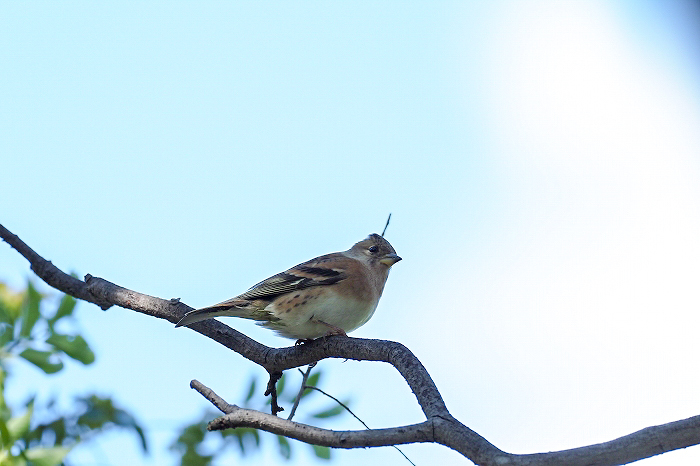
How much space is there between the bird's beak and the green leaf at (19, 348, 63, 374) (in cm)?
295

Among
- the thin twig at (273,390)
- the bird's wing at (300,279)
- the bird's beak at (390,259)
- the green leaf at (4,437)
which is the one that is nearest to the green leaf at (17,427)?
the green leaf at (4,437)

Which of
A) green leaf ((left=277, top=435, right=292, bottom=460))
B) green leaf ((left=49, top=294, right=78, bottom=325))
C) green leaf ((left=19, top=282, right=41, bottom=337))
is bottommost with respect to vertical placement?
green leaf ((left=277, top=435, right=292, bottom=460))

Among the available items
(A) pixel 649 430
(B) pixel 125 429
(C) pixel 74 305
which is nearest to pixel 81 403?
(B) pixel 125 429

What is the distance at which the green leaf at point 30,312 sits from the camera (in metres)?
3.86

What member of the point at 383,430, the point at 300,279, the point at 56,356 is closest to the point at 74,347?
the point at 56,356

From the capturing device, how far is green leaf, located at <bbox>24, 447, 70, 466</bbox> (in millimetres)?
3141

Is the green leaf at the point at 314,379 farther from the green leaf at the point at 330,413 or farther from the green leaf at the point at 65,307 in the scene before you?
the green leaf at the point at 65,307

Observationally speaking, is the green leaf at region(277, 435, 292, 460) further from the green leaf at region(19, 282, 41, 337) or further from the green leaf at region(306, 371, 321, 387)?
the green leaf at region(19, 282, 41, 337)

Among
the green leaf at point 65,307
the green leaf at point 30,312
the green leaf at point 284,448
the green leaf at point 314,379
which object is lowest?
the green leaf at point 284,448

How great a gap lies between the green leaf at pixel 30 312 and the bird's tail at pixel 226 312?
839 millimetres

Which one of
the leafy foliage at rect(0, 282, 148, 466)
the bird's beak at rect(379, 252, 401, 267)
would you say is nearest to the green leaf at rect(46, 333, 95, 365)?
the leafy foliage at rect(0, 282, 148, 466)

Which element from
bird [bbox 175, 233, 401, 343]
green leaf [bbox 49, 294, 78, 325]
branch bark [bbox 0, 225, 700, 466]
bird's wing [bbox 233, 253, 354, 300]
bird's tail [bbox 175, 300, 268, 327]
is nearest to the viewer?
branch bark [bbox 0, 225, 700, 466]

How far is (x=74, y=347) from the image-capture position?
388 centimetres

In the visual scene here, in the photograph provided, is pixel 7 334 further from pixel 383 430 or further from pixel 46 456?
pixel 383 430
